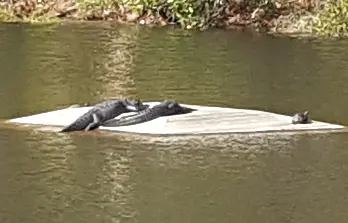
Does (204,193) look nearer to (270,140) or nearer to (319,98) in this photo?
(270,140)

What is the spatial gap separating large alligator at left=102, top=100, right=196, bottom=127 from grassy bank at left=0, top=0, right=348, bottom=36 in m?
10.2

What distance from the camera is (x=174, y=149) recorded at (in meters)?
12.2

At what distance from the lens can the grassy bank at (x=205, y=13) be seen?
78.6 feet

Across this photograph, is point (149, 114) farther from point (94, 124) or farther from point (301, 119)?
point (301, 119)

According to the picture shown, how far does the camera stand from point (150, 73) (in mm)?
17719

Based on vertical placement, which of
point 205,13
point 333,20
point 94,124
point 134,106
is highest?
point 134,106

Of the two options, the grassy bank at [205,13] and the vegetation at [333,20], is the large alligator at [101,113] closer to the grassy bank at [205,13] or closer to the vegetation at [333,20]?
the vegetation at [333,20]

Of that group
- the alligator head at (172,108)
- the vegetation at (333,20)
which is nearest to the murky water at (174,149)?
the alligator head at (172,108)

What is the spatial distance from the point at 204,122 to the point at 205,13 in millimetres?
11293

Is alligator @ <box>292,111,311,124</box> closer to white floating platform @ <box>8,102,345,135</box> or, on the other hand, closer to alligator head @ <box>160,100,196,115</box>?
white floating platform @ <box>8,102,345,135</box>

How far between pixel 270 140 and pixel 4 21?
13.1 m

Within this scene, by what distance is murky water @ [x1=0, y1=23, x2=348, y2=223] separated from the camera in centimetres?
1008

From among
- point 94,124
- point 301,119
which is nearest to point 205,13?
point 301,119

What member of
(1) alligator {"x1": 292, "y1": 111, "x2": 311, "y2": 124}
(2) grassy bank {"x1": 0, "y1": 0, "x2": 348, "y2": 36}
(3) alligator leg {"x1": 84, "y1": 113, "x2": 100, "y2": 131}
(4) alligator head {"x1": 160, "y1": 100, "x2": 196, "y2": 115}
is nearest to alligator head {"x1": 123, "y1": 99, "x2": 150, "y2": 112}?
(4) alligator head {"x1": 160, "y1": 100, "x2": 196, "y2": 115}
